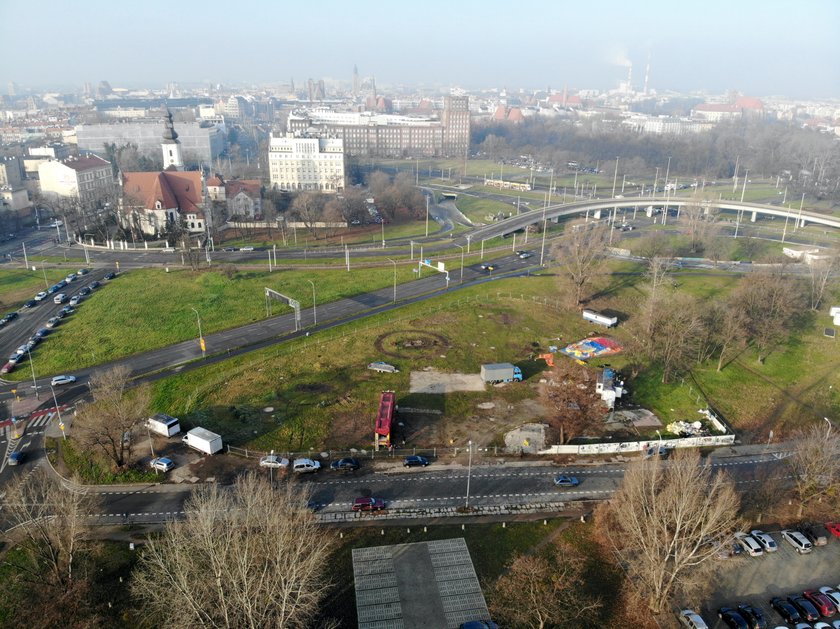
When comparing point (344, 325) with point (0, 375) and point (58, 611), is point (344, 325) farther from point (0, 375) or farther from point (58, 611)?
point (58, 611)

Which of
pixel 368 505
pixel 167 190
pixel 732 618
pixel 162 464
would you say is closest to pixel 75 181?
pixel 167 190

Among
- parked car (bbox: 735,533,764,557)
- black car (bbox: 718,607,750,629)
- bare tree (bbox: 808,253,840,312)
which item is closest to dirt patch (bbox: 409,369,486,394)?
parked car (bbox: 735,533,764,557)

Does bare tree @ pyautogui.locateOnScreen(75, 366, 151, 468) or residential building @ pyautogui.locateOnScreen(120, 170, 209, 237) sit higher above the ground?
residential building @ pyautogui.locateOnScreen(120, 170, 209, 237)

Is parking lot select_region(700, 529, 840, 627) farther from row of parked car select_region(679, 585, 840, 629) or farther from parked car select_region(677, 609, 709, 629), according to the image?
parked car select_region(677, 609, 709, 629)

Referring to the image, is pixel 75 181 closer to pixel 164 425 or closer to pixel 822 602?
pixel 164 425

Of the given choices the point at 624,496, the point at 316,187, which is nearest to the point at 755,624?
the point at 624,496

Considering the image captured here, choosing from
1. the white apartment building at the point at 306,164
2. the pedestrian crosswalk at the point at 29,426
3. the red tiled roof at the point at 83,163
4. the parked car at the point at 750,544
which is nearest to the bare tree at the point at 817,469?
the parked car at the point at 750,544
